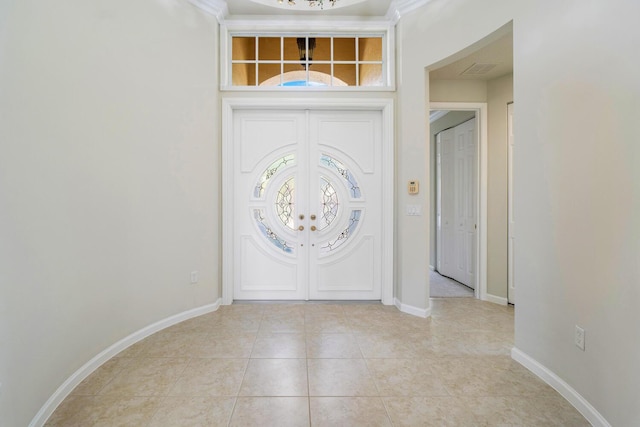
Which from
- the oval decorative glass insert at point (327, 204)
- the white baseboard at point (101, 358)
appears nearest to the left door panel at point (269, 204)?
the oval decorative glass insert at point (327, 204)

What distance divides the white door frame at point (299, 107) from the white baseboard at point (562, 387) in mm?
1388

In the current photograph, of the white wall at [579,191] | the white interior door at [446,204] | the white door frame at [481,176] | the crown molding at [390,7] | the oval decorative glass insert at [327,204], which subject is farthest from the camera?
the white interior door at [446,204]

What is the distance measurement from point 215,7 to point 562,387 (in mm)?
4210

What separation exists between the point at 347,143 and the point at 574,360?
2642 millimetres

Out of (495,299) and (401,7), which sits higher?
(401,7)

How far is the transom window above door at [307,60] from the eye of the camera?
3451 millimetres

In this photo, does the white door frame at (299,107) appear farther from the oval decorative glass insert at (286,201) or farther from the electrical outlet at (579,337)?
the electrical outlet at (579,337)

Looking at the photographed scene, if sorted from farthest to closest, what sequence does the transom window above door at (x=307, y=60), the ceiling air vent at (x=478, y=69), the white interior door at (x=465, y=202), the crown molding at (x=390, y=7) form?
the white interior door at (x=465, y=202), the transom window above door at (x=307, y=60), the ceiling air vent at (x=478, y=69), the crown molding at (x=390, y=7)

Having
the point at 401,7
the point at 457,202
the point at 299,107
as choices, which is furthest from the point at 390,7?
the point at 457,202

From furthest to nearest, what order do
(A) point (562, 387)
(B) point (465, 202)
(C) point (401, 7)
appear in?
(B) point (465, 202) < (C) point (401, 7) < (A) point (562, 387)

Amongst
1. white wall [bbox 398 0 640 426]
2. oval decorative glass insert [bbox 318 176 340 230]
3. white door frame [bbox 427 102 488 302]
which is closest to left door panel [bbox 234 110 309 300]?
oval decorative glass insert [bbox 318 176 340 230]

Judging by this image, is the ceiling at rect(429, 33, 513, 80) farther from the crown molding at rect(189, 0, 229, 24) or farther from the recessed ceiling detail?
the crown molding at rect(189, 0, 229, 24)

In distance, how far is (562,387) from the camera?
1.88m

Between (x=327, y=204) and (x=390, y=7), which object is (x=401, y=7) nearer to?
(x=390, y=7)
